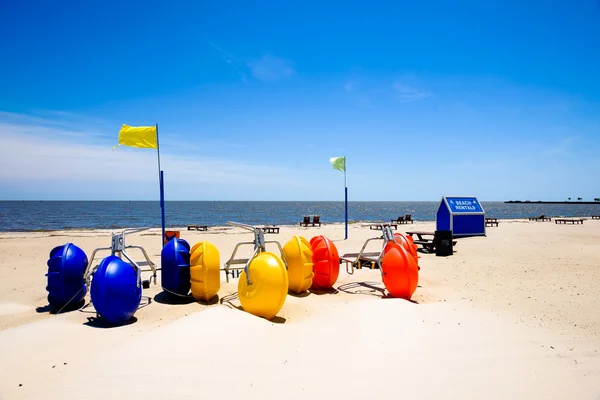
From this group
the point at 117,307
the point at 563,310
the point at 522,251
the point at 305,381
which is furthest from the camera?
the point at 522,251

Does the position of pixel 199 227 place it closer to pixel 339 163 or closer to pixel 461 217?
pixel 339 163

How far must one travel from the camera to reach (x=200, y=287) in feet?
26.9

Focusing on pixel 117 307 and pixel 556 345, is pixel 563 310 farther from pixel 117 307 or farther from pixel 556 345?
pixel 117 307

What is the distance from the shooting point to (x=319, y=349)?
559 cm

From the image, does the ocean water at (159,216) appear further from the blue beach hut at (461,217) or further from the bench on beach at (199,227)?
the blue beach hut at (461,217)

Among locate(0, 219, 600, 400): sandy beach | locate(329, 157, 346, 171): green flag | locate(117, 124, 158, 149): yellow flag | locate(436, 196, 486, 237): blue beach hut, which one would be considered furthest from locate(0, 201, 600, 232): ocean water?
locate(0, 219, 600, 400): sandy beach

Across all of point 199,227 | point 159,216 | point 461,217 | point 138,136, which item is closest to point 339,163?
point 461,217

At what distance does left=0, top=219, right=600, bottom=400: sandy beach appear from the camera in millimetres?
4438

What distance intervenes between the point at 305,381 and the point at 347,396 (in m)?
0.58

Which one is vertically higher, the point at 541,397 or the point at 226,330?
the point at 226,330

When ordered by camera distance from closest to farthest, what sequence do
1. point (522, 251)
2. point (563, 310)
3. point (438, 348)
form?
1. point (438, 348)
2. point (563, 310)
3. point (522, 251)

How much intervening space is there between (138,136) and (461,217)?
64.6ft

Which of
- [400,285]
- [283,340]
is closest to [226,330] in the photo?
[283,340]

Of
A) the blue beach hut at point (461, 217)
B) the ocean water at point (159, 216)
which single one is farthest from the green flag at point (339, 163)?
the ocean water at point (159, 216)
